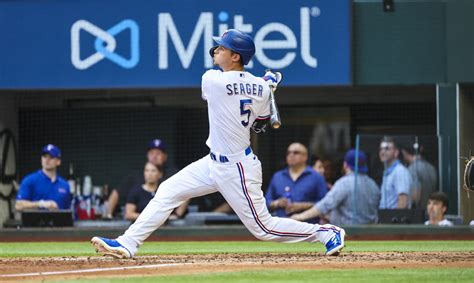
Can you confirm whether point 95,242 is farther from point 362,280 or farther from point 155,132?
point 155,132

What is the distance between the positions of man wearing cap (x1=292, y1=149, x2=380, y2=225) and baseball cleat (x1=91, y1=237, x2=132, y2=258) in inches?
204

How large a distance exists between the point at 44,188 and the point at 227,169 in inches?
251

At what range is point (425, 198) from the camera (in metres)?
14.2

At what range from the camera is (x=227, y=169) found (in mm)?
8352

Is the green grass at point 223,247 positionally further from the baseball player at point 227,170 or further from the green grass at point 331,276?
the green grass at point 331,276

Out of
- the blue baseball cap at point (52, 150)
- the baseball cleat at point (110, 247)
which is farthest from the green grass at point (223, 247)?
the baseball cleat at point (110, 247)

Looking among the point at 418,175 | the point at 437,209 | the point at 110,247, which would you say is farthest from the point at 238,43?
the point at 418,175

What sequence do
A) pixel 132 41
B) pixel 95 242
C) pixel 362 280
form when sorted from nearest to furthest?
pixel 362 280, pixel 95 242, pixel 132 41

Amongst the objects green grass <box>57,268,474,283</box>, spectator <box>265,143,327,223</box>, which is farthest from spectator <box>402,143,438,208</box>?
green grass <box>57,268,474,283</box>

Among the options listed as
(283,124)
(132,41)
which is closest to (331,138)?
(283,124)

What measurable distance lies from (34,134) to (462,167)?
20.9 feet

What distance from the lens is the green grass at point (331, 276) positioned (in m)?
7.02

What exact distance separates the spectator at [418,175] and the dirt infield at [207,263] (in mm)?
4747

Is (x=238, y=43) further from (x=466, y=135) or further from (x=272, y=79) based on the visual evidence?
(x=466, y=135)
